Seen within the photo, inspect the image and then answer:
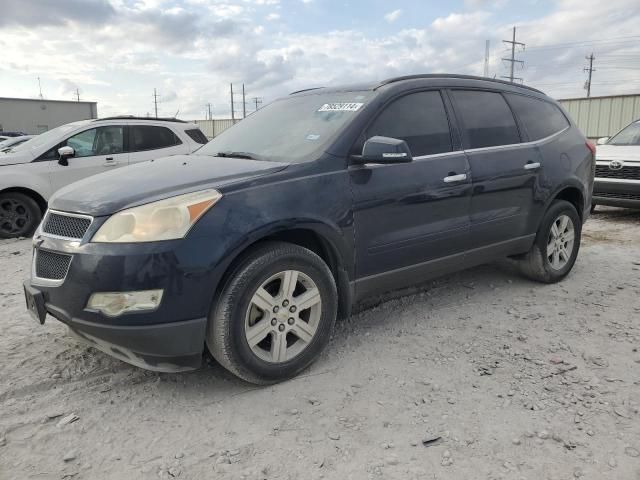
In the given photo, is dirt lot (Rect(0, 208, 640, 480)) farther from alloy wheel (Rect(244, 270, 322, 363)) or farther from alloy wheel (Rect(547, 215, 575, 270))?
alloy wheel (Rect(547, 215, 575, 270))

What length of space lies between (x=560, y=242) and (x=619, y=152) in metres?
4.60

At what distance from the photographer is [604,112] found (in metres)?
24.9

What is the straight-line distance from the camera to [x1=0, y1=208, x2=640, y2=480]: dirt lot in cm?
234

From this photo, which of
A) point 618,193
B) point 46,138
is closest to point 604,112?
point 618,193

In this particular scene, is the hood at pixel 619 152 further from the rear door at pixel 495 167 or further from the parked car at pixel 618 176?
the rear door at pixel 495 167

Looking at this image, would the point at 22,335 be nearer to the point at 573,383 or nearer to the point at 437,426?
the point at 437,426

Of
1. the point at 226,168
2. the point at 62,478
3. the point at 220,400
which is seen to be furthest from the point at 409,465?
the point at 226,168

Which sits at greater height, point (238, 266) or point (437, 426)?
point (238, 266)

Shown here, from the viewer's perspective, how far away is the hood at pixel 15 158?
7367mm

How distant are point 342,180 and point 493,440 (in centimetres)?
Answer: 163

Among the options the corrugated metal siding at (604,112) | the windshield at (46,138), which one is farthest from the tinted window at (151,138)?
the corrugated metal siding at (604,112)

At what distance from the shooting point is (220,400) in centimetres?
289

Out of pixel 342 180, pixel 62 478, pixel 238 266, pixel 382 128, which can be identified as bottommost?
pixel 62 478

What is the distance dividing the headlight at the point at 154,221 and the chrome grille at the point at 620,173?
7537 mm
